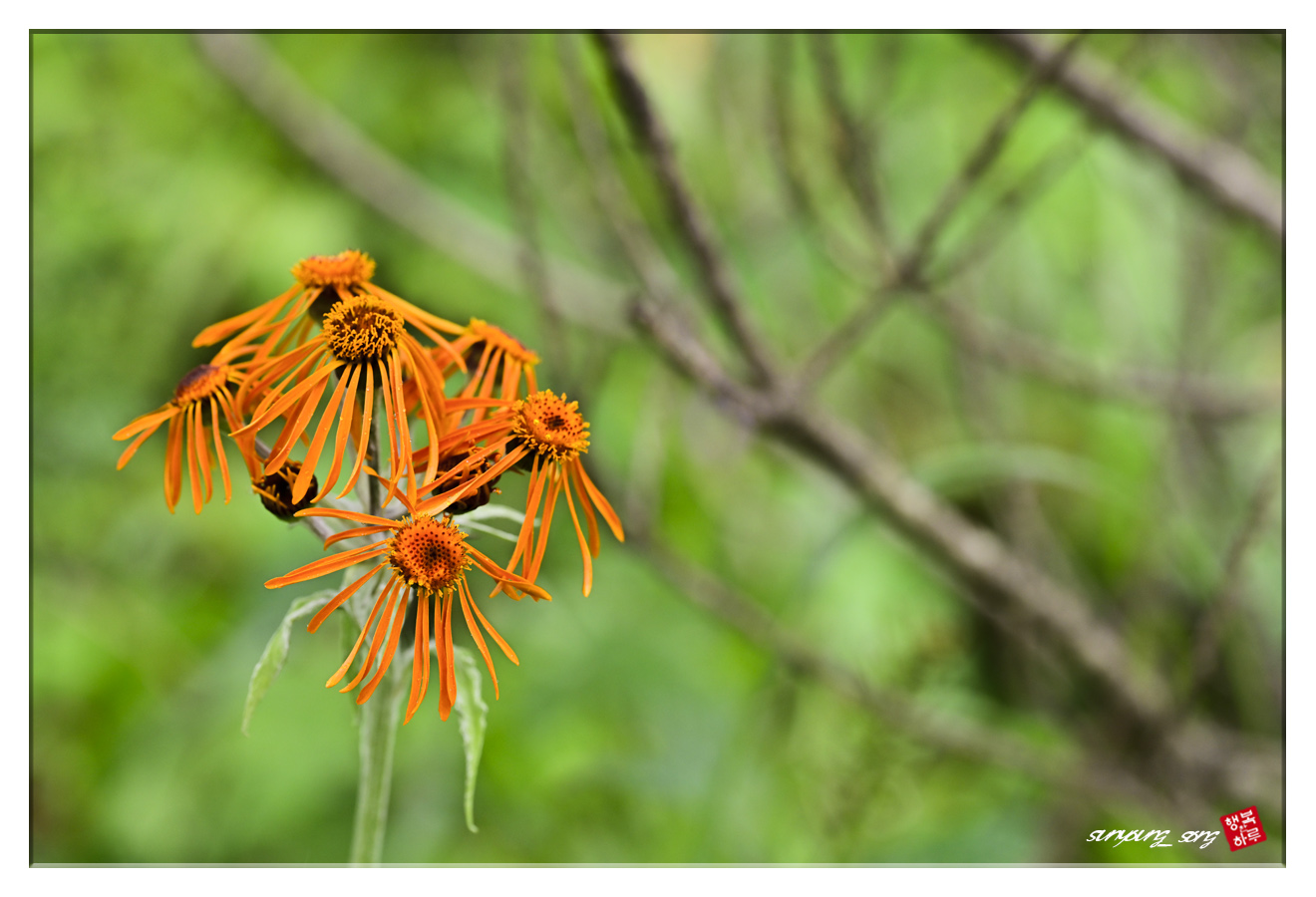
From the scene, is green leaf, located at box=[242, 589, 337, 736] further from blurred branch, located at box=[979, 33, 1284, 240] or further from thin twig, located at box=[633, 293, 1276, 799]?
blurred branch, located at box=[979, 33, 1284, 240]

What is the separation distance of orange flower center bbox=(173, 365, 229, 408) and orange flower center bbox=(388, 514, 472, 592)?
Answer: 0.15m

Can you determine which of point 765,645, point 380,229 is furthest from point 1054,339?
point 380,229

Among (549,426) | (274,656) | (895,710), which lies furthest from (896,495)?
(274,656)

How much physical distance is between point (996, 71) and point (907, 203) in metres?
0.50

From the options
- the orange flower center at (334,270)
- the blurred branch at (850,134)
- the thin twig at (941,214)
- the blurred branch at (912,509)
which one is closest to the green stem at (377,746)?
the orange flower center at (334,270)

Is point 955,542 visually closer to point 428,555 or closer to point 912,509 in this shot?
point 912,509

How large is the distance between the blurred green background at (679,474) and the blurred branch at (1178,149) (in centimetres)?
5

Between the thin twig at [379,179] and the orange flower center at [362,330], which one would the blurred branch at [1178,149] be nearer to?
the thin twig at [379,179]

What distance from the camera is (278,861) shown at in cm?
122

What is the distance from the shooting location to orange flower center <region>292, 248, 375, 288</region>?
490 mm

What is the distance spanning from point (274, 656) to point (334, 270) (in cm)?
22

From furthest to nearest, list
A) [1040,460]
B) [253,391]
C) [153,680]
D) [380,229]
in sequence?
[380,229], [153,680], [1040,460], [253,391]

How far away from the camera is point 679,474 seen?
5.44 ft
